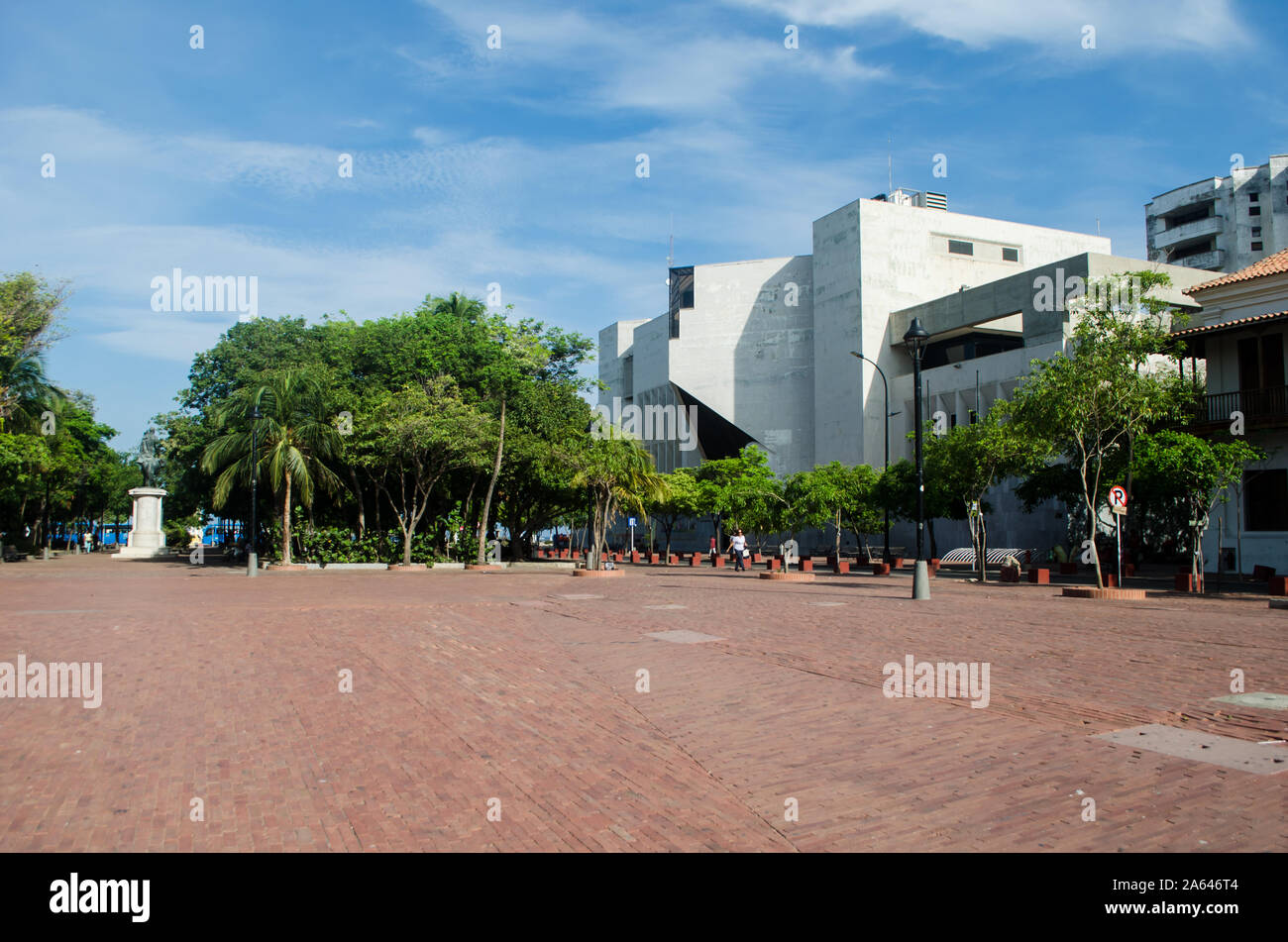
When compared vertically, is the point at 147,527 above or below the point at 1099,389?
below

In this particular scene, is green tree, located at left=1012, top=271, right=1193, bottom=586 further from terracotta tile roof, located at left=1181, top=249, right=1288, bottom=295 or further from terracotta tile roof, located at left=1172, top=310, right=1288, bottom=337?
terracotta tile roof, located at left=1181, top=249, right=1288, bottom=295

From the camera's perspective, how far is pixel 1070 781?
5.82 m

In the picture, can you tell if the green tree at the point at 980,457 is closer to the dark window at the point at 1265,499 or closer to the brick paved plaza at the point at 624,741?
the dark window at the point at 1265,499

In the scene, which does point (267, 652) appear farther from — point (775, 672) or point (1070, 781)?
point (1070, 781)

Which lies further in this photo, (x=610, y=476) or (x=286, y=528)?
(x=286, y=528)

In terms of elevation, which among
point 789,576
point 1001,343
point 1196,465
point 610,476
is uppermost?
point 1001,343

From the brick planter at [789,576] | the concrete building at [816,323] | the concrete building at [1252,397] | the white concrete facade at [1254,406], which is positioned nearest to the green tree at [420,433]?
the brick planter at [789,576]

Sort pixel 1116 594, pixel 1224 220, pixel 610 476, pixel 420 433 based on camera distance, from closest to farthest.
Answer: pixel 1116 594
pixel 610 476
pixel 420 433
pixel 1224 220

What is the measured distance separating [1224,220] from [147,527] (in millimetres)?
91508

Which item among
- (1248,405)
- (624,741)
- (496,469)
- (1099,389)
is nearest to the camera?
(624,741)

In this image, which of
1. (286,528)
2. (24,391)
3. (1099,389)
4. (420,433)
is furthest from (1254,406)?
(24,391)

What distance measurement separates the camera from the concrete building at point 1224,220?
7931 cm

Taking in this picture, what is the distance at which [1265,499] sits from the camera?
1198 inches

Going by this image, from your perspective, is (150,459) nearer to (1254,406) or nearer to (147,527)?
(147,527)
